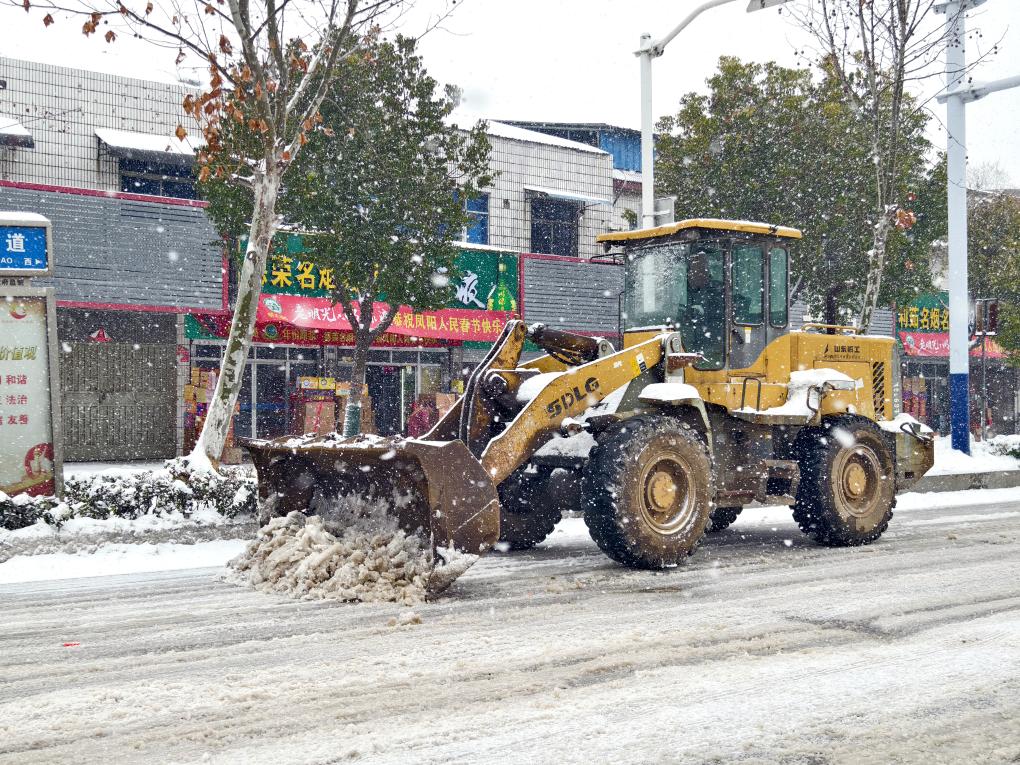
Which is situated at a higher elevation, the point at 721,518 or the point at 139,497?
the point at 139,497

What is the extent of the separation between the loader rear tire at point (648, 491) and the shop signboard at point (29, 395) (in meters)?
5.31

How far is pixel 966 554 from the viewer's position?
28.8 feet

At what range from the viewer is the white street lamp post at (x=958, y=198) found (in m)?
18.7

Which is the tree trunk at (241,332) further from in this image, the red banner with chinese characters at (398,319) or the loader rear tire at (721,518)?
the red banner with chinese characters at (398,319)

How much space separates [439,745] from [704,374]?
560cm

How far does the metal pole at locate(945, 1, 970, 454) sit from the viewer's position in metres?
18.8

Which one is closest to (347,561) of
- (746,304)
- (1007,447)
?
(746,304)

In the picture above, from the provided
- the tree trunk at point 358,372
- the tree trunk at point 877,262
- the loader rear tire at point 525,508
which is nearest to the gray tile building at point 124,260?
the tree trunk at point 358,372

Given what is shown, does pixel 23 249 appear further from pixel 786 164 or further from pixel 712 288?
pixel 786 164

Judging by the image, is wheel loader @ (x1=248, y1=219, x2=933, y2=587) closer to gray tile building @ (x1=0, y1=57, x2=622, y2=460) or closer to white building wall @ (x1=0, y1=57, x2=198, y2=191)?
gray tile building @ (x1=0, y1=57, x2=622, y2=460)

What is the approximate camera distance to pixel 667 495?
789cm

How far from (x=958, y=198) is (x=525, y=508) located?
13.9 metres

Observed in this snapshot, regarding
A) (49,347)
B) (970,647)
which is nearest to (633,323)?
(970,647)

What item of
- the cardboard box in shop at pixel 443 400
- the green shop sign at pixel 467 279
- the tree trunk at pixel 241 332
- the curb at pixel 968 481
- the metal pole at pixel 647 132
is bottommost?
the curb at pixel 968 481
